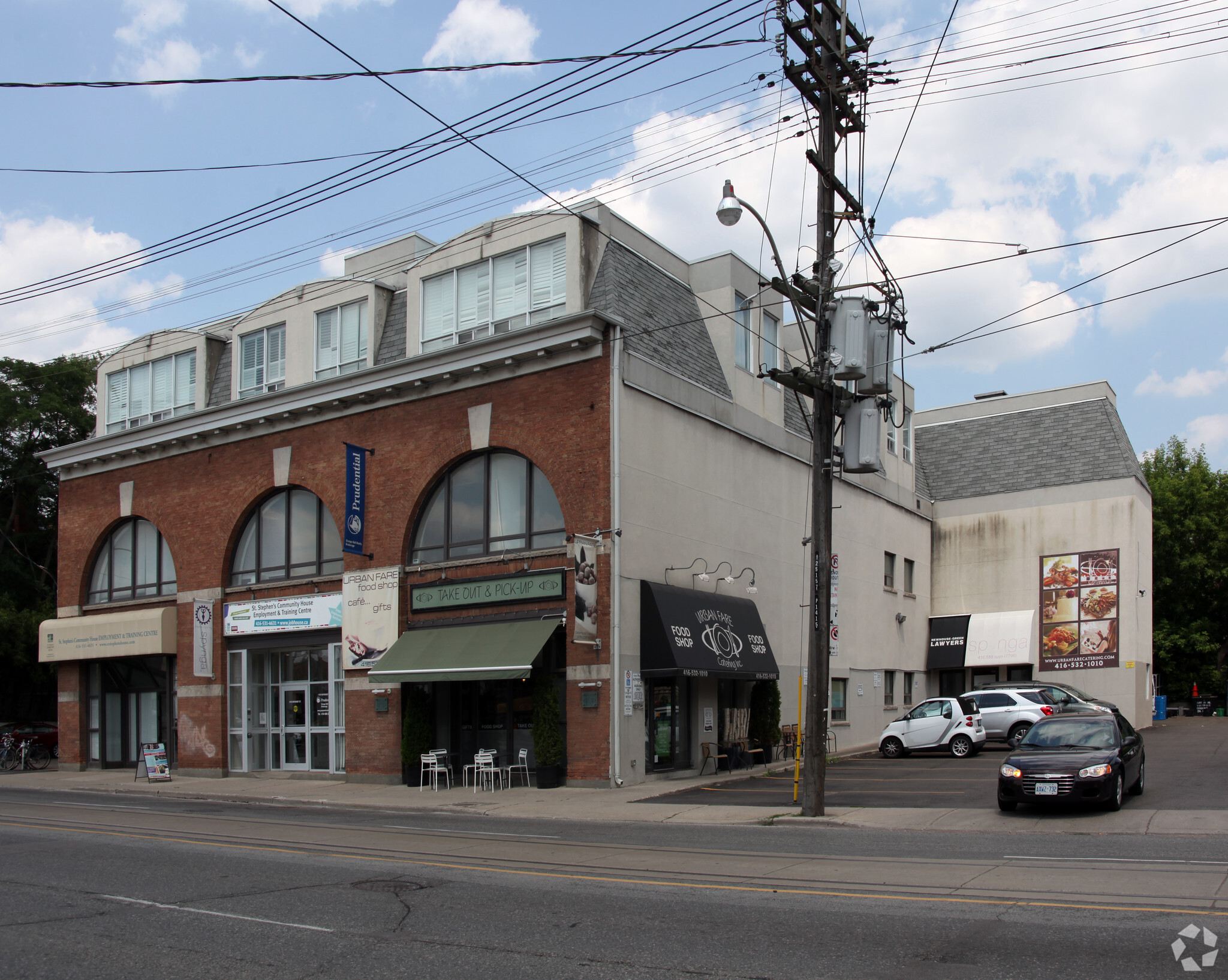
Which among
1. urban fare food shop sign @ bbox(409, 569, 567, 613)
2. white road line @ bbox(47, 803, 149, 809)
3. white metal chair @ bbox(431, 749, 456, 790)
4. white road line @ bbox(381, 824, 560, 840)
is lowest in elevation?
white road line @ bbox(47, 803, 149, 809)

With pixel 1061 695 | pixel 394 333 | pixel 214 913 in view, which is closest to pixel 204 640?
pixel 394 333

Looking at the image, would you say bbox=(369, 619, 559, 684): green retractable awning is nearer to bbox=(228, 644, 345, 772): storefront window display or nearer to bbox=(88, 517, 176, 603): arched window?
bbox=(228, 644, 345, 772): storefront window display

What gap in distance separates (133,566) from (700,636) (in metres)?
18.7

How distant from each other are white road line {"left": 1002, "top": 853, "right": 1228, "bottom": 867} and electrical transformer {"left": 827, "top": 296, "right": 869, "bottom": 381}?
758 centimetres

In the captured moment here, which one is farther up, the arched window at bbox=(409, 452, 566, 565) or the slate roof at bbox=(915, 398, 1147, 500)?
the slate roof at bbox=(915, 398, 1147, 500)

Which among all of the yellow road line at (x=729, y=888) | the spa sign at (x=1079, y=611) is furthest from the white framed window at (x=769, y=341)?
the yellow road line at (x=729, y=888)

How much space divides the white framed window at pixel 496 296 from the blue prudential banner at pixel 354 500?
3.12 meters

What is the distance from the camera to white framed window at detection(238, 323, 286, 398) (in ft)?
95.3

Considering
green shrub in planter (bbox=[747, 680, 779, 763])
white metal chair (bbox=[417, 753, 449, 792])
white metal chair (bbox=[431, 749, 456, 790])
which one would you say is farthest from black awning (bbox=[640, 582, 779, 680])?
white metal chair (bbox=[417, 753, 449, 792])

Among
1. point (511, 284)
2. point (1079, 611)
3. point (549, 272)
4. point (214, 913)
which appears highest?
point (549, 272)

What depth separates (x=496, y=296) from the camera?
81.7ft

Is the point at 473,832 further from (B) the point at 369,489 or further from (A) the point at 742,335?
(A) the point at 742,335

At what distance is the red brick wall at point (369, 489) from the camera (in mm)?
22344

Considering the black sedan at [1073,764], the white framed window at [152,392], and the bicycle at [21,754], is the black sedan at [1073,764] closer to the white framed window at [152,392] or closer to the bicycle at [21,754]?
the white framed window at [152,392]
